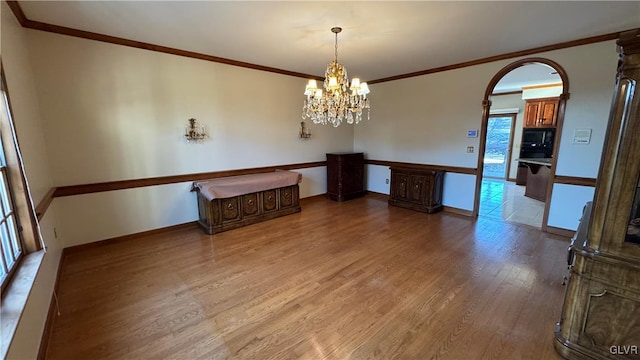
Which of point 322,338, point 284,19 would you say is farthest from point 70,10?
point 322,338

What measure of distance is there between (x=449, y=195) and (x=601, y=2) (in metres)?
3.18

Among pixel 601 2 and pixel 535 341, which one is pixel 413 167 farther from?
pixel 535 341

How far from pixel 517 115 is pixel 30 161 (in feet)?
32.6

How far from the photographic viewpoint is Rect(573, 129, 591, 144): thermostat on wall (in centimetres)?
351

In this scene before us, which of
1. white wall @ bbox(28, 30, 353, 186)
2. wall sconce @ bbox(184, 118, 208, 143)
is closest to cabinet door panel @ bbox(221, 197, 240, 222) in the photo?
white wall @ bbox(28, 30, 353, 186)

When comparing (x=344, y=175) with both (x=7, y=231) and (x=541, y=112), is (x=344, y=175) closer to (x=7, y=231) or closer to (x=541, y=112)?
(x=7, y=231)

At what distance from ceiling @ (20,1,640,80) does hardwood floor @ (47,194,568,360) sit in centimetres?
258

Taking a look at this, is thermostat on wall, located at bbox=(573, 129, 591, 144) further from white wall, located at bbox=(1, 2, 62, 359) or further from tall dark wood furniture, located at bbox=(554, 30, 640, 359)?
white wall, located at bbox=(1, 2, 62, 359)

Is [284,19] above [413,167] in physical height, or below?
above

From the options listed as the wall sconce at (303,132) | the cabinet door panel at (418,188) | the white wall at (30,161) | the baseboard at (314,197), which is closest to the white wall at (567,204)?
the cabinet door panel at (418,188)

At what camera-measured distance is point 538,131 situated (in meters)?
6.97

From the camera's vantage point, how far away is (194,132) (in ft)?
13.0

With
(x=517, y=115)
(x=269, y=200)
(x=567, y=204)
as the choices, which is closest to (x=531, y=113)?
(x=517, y=115)

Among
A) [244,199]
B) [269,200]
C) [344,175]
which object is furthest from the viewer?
[344,175]
